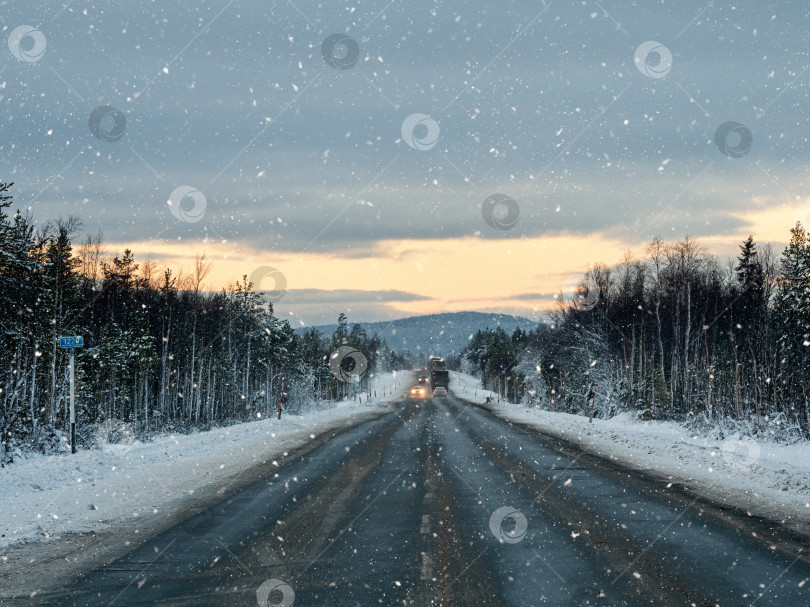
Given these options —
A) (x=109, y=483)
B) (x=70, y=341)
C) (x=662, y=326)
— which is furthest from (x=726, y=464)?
(x=662, y=326)

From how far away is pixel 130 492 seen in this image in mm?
11375

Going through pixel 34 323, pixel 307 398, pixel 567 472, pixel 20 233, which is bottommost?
pixel 307 398

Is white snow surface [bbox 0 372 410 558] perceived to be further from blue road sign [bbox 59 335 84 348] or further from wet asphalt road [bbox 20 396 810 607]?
blue road sign [bbox 59 335 84 348]

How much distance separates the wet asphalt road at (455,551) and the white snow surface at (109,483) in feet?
4.46

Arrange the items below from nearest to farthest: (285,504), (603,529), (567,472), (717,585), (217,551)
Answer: (717,585)
(217,551)
(603,529)
(285,504)
(567,472)

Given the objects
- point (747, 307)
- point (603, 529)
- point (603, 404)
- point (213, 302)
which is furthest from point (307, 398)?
point (603, 529)

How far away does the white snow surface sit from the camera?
8.93 m

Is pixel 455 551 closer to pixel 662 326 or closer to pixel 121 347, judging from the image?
pixel 121 347

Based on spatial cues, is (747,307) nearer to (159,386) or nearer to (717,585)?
(159,386)

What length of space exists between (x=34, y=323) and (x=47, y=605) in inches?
879

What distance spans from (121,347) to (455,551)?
1661 inches

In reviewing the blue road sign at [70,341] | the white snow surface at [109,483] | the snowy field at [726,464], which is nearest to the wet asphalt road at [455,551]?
the snowy field at [726,464]

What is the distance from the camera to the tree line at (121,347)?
22.9 meters

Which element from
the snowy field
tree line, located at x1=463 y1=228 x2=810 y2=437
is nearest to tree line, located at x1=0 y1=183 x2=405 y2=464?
the snowy field
